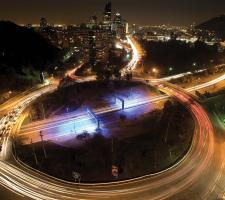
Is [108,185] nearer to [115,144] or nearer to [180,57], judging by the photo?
[115,144]

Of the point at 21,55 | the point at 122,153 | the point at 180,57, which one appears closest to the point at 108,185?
the point at 122,153

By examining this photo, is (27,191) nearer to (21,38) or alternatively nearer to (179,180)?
(179,180)

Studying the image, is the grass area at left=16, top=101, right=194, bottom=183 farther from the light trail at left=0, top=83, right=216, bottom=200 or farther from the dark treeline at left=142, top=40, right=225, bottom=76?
the dark treeline at left=142, top=40, right=225, bottom=76

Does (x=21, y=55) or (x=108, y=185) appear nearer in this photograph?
(x=108, y=185)

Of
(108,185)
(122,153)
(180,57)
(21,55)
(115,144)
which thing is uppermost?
(21,55)

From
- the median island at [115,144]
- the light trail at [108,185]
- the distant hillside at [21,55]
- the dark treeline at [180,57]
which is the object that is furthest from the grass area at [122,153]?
the dark treeline at [180,57]

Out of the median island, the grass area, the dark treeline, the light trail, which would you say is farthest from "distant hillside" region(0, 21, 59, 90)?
the dark treeline
